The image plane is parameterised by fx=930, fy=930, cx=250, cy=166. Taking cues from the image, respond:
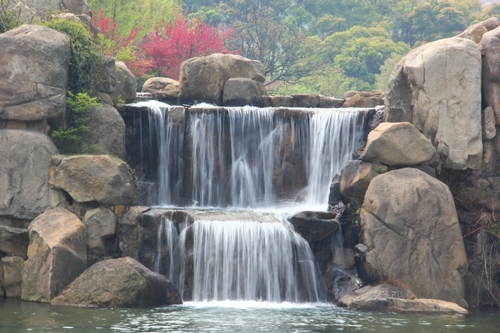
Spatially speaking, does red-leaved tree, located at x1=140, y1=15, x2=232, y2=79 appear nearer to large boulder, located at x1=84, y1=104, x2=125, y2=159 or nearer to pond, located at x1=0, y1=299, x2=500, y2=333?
large boulder, located at x1=84, y1=104, x2=125, y2=159

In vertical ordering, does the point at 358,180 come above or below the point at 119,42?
below

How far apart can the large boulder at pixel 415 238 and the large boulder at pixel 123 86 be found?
312 inches

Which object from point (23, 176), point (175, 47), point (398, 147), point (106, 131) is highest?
point (175, 47)

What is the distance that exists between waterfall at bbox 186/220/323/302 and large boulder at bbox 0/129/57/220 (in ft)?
11.5

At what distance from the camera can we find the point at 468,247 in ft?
70.1

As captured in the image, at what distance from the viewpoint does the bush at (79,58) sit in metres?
22.6

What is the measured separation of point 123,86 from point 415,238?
9441mm

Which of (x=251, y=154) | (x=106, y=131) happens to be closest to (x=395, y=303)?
(x=251, y=154)

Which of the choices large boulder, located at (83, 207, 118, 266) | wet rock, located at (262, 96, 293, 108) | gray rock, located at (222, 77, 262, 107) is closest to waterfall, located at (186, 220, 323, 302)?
large boulder, located at (83, 207, 118, 266)

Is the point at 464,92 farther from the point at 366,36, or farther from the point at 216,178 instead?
the point at 366,36

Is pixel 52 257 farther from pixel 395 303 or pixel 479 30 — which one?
pixel 479 30

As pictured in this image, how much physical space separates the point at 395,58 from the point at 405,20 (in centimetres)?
667

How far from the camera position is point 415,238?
2000 centimetres

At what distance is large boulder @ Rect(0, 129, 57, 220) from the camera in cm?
2056
